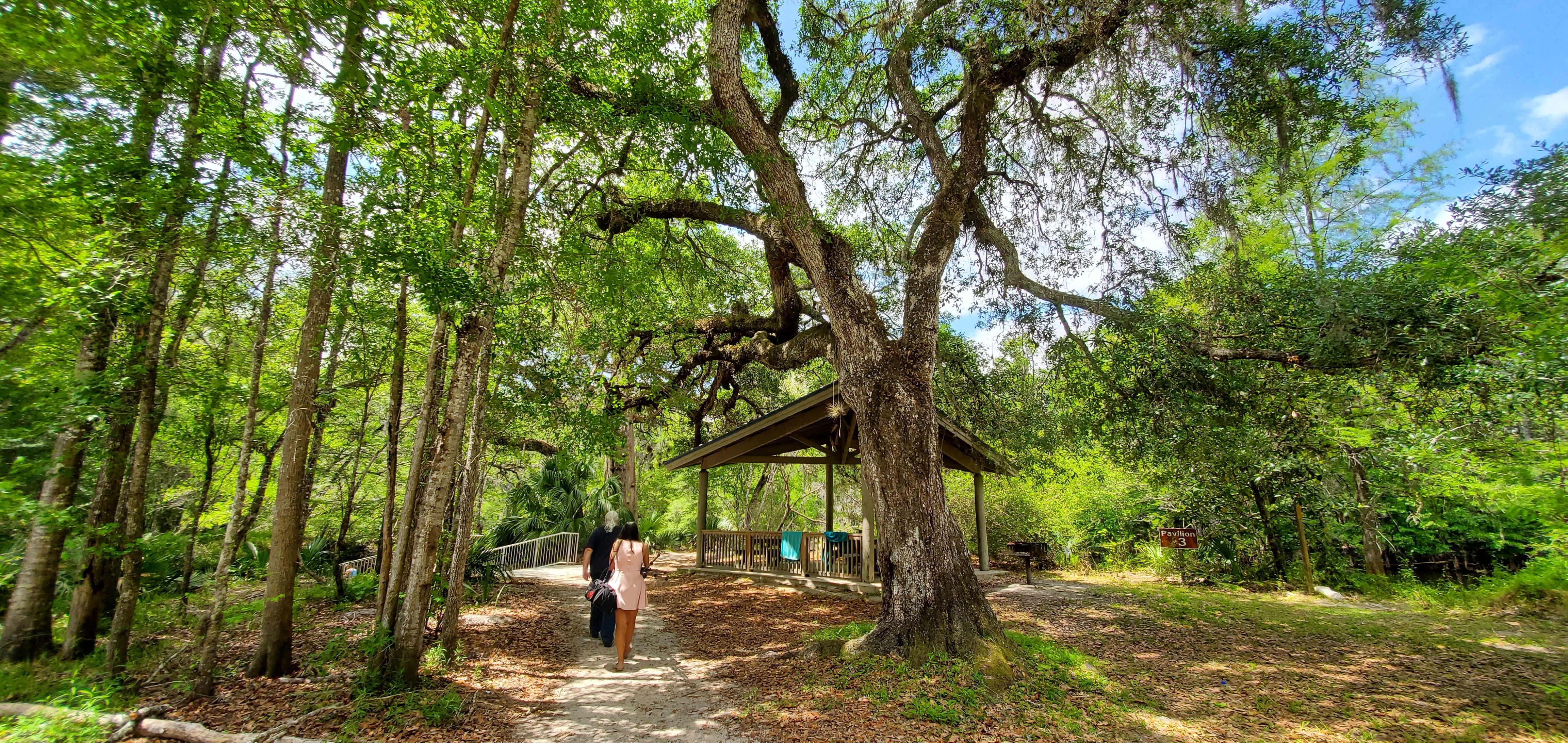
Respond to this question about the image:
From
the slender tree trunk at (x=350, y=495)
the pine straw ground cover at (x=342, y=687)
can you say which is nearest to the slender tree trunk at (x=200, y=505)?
the pine straw ground cover at (x=342, y=687)

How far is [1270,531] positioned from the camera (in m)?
10.9

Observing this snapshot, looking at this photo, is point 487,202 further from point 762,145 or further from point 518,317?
point 762,145

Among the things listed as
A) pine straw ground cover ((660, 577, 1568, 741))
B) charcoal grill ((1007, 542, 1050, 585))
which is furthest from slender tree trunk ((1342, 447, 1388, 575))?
charcoal grill ((1007, 542, 1050, 585))

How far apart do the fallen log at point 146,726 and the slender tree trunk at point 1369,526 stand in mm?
14405

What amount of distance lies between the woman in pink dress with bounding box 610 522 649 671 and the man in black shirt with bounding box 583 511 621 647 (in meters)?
0.37

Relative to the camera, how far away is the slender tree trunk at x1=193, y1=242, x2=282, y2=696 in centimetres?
426

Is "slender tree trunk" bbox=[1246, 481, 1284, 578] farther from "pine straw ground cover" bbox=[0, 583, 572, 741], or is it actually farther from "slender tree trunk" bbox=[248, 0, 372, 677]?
"slender tree trunk" bbox=[248, 0, 372, 677]

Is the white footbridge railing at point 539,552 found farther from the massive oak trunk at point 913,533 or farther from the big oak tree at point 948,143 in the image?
the massive oak trunk at point 913,533

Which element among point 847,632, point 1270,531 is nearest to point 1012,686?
point 847,632

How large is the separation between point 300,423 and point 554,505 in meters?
12.5

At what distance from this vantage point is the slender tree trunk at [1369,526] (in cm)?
975

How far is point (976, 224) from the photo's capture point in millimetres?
7812

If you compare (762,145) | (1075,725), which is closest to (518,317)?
(762,145)

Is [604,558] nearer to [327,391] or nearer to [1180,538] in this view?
[327,391]
